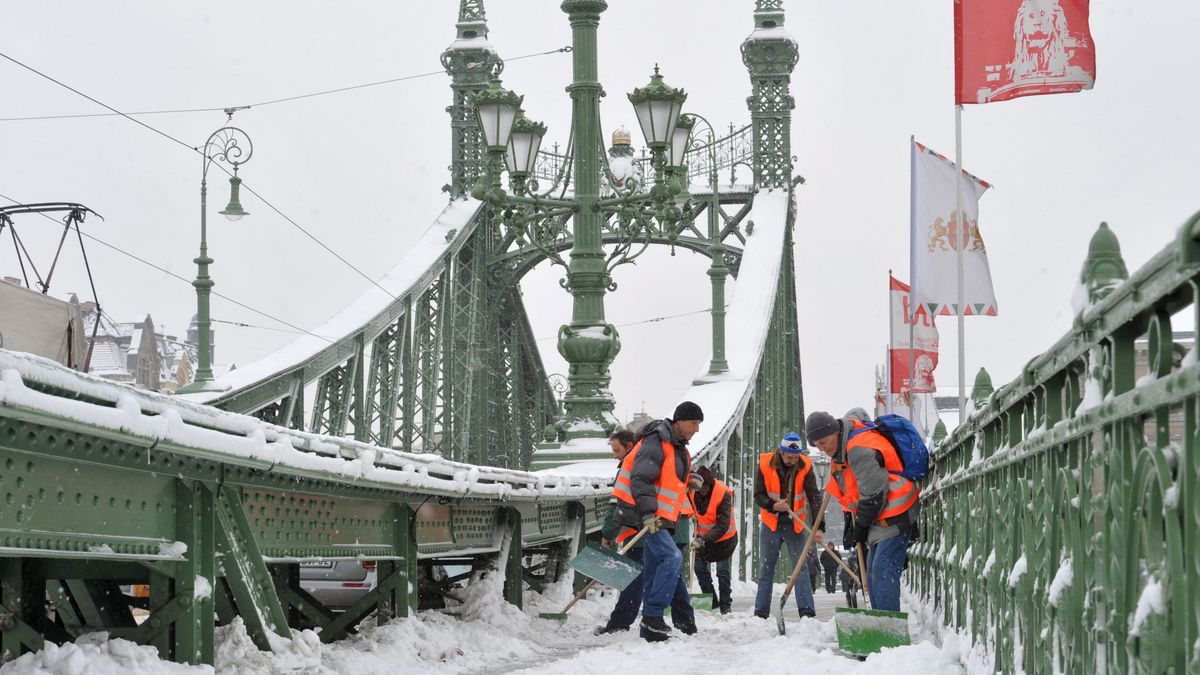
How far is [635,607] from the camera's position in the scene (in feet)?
37.9

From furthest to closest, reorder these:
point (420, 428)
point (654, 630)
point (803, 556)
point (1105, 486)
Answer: point (420, 428)
point (803, 556)
point (654, 630)
point (1105, 486)

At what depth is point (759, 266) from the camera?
32844mm

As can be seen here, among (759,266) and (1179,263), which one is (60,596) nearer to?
(1179,263)

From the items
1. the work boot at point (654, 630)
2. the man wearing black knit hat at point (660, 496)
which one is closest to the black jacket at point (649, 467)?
the man wearing black knit hat at point (660, 496)

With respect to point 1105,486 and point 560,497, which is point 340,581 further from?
point 1105,486

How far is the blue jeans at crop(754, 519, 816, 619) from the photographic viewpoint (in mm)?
12477

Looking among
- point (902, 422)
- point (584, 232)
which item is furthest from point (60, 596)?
point (584, 232)

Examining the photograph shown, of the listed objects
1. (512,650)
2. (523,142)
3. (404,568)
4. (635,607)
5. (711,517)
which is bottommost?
(512,650)

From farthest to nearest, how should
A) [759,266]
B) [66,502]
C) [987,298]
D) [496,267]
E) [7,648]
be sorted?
[496,267] → [759,266] → [987,298] → [7,648] → [66,502]

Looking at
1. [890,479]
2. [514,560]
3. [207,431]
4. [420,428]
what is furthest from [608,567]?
[420,428]

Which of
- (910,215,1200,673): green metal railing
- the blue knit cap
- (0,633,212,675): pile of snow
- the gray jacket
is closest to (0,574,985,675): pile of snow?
(0,633,212,675): pile of snow

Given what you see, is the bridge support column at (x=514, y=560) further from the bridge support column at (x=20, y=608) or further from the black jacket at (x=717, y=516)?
the bridge support column at (x=20, y=608)

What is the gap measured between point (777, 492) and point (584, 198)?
11.0 feet

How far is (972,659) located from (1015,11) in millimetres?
7731
